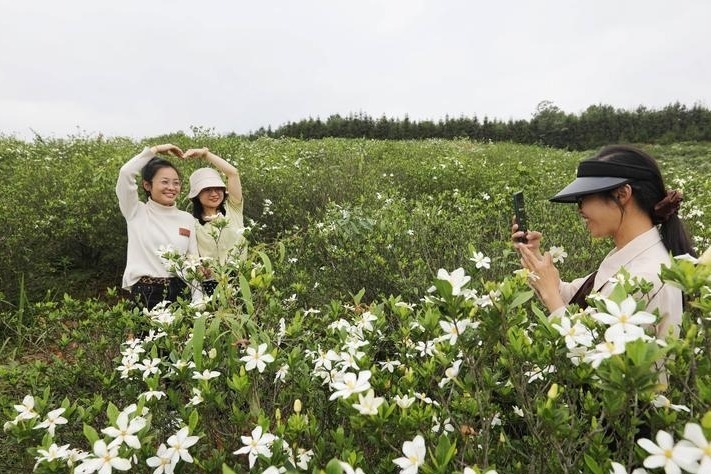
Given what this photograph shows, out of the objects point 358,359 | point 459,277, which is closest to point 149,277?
point 358,359

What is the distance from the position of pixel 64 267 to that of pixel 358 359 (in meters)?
4.72

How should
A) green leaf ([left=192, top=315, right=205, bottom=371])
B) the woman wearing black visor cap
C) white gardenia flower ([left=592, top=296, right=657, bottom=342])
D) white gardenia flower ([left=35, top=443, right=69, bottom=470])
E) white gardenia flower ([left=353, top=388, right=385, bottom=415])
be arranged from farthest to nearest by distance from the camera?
the woman wearing black visor cap < green leaf ([left=192, top=315, right=205, bottom=371]) < white gardenia flower ([left=35, top=443, right=69, bottom=470]) < white gardenia flower ([left=353, top=388, right=385, bottom=415]) < white gardenia flower ([left=592, top=296, right=657, bottom=342])

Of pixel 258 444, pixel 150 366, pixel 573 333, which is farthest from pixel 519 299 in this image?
pixel 150 366

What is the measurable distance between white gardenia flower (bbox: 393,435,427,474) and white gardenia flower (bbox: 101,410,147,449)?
0.58 metres

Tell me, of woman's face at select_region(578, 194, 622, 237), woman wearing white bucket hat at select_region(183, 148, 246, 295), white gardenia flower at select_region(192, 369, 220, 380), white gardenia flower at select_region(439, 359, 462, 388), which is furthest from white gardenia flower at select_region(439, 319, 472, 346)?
woman wearing white bucket hat at select_region(183, 148, 246, 295)

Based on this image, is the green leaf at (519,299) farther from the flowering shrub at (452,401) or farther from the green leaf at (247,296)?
the green leaf at (247,296)

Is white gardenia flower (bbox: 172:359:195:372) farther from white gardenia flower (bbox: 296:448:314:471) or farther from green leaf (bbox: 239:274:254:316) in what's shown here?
white gardenia flower (bbox: 296:448:314:471)

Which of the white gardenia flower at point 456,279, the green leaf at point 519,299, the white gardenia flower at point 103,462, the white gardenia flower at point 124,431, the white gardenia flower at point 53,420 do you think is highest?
the white gardenia flower at point 456,279

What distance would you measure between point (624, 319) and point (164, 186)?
300 cm

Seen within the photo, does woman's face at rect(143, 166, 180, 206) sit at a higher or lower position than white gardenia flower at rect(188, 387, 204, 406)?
higher

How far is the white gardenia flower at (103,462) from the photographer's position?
41.3 inches

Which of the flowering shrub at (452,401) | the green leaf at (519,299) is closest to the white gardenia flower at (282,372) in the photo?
the flowering shrub at (452,401)

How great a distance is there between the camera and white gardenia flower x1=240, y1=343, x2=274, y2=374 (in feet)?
4.15

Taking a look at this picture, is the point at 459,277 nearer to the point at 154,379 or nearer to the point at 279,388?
the point at 279,388
